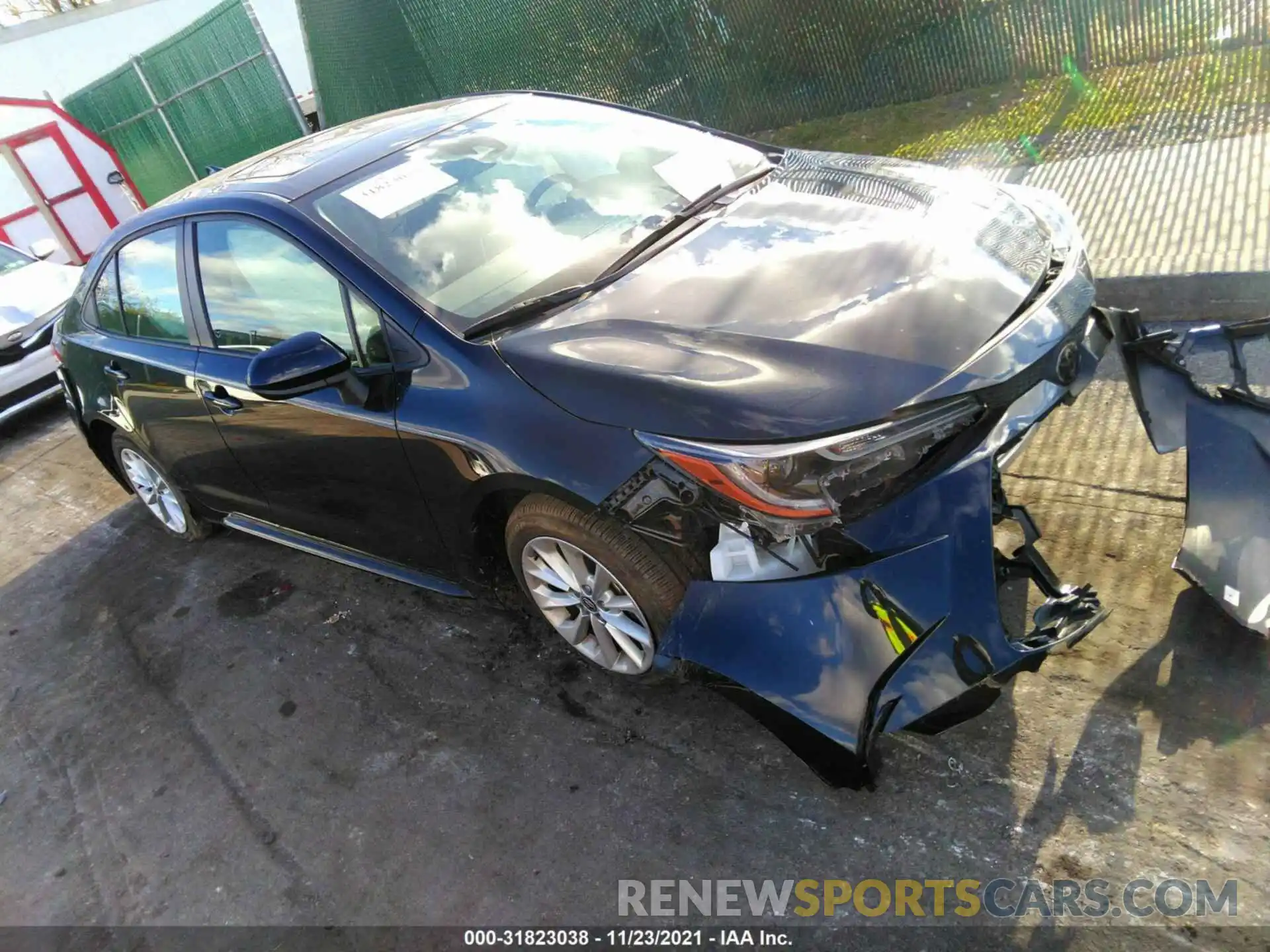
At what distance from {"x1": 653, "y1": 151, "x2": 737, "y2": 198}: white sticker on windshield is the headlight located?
1.50 meters

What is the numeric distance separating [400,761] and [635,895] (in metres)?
1.04

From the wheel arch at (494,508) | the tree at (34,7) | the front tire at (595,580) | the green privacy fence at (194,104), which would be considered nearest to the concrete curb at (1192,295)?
the front tire at (595,580)

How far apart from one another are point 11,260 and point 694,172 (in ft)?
25.3

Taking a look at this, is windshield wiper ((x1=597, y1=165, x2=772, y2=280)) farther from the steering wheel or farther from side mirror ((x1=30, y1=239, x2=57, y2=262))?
side mirror ((x1=30, y1=239, x2=57, y2=262))

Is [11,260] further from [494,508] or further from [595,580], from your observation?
[595,580]

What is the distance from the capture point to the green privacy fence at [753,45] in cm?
665

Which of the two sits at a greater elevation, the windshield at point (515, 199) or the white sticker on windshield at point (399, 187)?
the white sticker on windshield at point (399, 187)

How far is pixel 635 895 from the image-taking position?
2375 mm

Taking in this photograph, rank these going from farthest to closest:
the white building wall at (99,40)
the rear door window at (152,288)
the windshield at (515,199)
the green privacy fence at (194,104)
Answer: the white building wall at (99,40)
the green privacy fence at (194,104)
the rear door window at (152,288)
the windshield at (515,199)

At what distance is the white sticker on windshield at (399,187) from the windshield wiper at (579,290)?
638 mm

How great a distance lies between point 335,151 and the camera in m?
3.38

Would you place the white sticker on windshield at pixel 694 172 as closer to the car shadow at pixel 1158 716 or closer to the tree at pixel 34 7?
the car shadow at pixel 1158 716

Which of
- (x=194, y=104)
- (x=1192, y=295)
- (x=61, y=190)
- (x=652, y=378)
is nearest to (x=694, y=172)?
(x=652, y=378)

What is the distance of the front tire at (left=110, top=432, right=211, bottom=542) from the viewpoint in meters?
4.55
